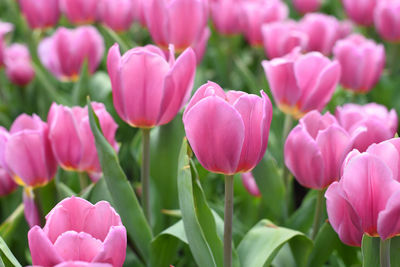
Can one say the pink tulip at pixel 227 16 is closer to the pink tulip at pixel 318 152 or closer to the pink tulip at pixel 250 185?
the pink tulip at pixel 250 185

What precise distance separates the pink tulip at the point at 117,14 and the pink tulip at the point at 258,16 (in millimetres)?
321

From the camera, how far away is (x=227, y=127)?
26.6 inches

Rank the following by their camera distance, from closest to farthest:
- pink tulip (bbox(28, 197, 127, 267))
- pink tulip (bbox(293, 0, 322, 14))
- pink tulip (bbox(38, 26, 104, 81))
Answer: pink tulip (bbox(28, 197, 127, 267)) < pink tulip (bbox(38, 26, 104, 81)) < pink tulip (bbox(293, 0, 322, 14))

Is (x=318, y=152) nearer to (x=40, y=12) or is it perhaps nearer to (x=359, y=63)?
Answer: (x=359, y=63)

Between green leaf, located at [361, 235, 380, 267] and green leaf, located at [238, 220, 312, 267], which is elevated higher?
green leaf, located at [361, 235, 380, 267]

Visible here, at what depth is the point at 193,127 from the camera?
2.25ft

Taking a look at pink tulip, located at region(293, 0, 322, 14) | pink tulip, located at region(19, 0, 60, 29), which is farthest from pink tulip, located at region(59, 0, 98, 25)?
pink tulip, located at region(293, 0, 322, 14)

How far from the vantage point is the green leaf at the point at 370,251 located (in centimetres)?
69

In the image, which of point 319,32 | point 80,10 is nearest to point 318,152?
point 319,32

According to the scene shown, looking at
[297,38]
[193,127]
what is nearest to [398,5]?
[297,38]

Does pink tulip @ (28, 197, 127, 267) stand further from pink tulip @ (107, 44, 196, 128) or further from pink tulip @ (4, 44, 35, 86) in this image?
pink tulip @ (4, 44, 35, 86)

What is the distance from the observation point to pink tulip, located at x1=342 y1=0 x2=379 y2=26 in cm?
186

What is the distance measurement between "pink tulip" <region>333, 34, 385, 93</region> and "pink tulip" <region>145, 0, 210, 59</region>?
0.37 meters

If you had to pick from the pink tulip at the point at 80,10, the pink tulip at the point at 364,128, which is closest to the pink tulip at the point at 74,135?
the pink tulip at the point at 364,128
